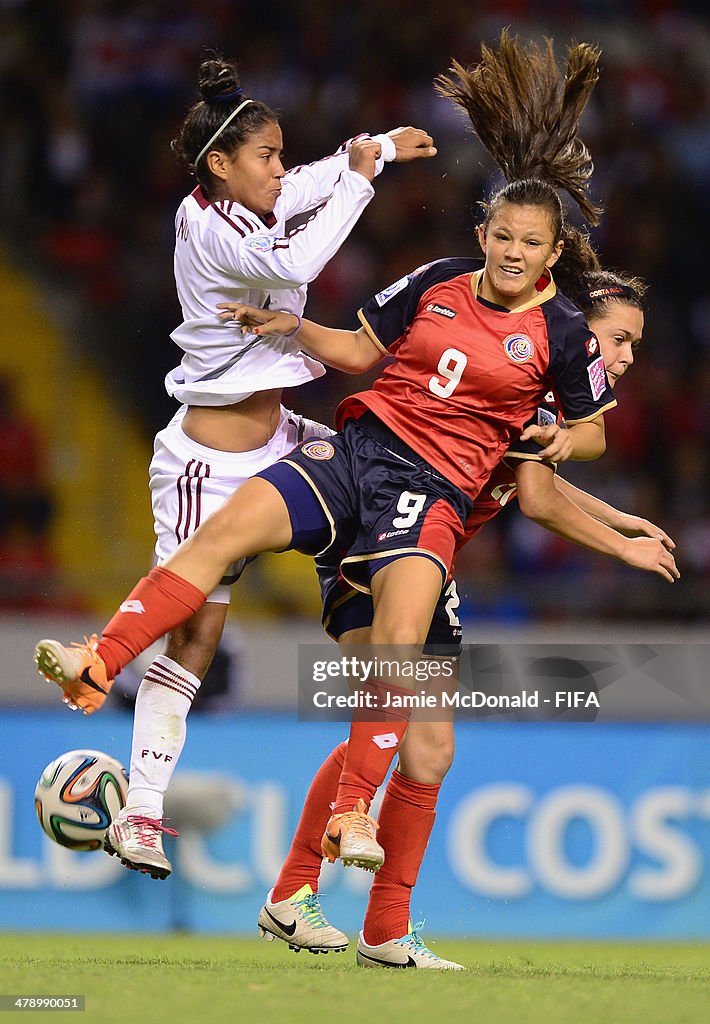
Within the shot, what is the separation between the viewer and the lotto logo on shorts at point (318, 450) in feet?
14.2

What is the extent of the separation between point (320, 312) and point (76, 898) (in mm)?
3051

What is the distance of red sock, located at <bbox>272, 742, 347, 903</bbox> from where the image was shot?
15.3ft

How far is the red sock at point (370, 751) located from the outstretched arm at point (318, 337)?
106 centimetres

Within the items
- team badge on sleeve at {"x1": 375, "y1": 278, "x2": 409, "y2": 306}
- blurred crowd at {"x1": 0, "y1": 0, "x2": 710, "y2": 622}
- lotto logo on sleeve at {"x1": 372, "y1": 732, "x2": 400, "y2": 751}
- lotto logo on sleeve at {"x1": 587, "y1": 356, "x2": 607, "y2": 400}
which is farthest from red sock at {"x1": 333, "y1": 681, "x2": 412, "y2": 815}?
blurred crowd at {"x1": 0, "y1": 0, "x2": 710, "y2": 622}

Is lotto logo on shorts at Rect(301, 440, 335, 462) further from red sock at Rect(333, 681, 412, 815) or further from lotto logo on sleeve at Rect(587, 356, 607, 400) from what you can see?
→ lotto logo on sleeve at Rect(587, 356, 607, 400)

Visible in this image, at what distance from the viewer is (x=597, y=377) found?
175 inches

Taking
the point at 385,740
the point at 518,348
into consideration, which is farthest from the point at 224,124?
the point at 385,740

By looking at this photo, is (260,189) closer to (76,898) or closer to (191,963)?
(191,963)

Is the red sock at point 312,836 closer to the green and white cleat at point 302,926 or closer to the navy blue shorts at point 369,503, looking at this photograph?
the green and white cleat at point 302,926

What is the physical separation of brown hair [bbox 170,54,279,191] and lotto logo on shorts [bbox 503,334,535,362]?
1044mm

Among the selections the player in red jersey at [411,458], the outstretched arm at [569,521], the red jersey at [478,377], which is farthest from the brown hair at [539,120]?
the outstretched arm at [569,521]

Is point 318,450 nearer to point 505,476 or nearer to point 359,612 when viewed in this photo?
point 359,612

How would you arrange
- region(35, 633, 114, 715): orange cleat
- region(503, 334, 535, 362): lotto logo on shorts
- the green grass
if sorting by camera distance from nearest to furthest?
the green grass < region(35, 633, 114, 715): orange cleat < region(503, 334, 535, 362): lotto logo on shorts

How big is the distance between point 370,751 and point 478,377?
1113mm
